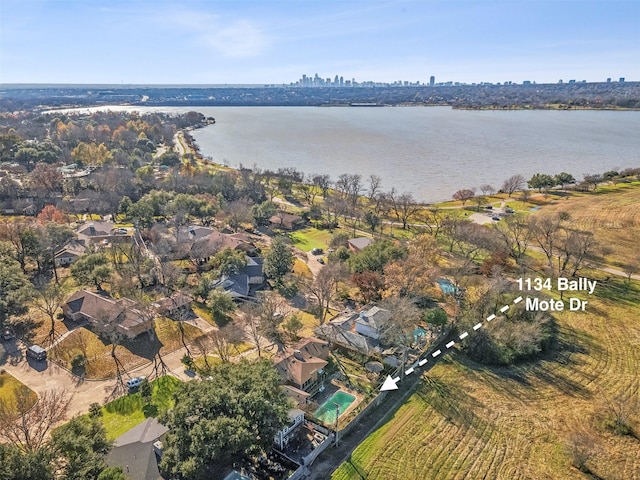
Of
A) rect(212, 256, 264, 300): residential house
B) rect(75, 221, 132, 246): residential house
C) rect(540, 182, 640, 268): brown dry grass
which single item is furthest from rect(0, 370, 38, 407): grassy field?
rect(540, 182, 640, 268): brown dry grass

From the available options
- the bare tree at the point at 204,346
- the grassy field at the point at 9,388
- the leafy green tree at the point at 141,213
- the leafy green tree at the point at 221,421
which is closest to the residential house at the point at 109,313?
the bare tree at the point at 204,346

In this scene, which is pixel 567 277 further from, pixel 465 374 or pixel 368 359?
pixel 368 359

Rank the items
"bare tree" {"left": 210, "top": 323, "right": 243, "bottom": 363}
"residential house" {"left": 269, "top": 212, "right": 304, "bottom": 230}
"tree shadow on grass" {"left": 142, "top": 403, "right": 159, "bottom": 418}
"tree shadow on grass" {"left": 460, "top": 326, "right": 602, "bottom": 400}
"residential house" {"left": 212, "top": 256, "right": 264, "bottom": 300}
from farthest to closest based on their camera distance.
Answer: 1. "residential house" {"left": 269, "top": 212, "right": 304, "bottom": 230}
2. "residential house" {"left": 212, "top": 256, "right": 264, "bottom": 300}
3. "bare tree" {"left": 210, "top": 323, "right": 243, "bottom": 363}
4. "tree shadow on grass" {"left": 460, "top": 326, "right": 602, "bottom": 400}
5. "tree shadow on grass" {"left": 142, "top": 403, "right": 159, "bottom": 418}

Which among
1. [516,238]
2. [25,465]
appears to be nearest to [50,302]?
[25,465]

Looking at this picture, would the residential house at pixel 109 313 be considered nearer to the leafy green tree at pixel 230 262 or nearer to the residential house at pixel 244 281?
the residential house at pixel 244 281

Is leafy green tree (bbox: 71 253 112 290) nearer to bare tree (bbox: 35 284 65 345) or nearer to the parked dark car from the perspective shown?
bare tree (bbox: 35 284 65 345)

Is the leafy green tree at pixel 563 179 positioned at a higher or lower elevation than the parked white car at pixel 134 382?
higher
